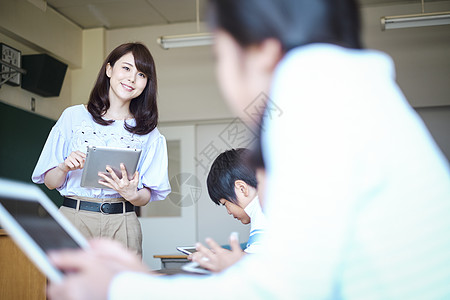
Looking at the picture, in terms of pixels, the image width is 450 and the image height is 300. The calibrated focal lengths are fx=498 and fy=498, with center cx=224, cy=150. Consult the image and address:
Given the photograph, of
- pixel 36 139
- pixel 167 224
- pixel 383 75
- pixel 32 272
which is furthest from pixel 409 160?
pixel 167 224

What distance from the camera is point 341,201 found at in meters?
0.45

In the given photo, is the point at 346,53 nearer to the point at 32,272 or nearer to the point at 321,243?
the point at 321,243

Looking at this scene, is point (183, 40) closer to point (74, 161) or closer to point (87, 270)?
point (74, 161)

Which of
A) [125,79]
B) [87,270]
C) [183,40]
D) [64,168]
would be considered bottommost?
[87,270]

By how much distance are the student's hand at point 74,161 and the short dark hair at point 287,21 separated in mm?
1504

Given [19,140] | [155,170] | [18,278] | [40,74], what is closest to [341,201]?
[155,170]

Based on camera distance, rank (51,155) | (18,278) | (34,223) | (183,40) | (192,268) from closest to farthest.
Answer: (34,223)
(192,268)
(51,155)
(18,278)
(183,40)

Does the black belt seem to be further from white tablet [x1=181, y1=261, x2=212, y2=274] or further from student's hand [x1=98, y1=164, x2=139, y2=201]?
white tablet [x1=181, y1=261, x2=212, y2=274]

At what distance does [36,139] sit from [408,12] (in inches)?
160

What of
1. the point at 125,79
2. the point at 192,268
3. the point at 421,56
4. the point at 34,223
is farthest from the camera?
the point at 421,56

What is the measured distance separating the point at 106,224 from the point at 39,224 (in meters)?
1.36

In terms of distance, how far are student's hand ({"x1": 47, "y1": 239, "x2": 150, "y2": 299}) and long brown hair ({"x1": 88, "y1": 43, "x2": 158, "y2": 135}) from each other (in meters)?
1.58

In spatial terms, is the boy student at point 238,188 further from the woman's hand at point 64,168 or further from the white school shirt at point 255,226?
the woman's hand at point 64,168

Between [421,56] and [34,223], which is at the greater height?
[421,56]
